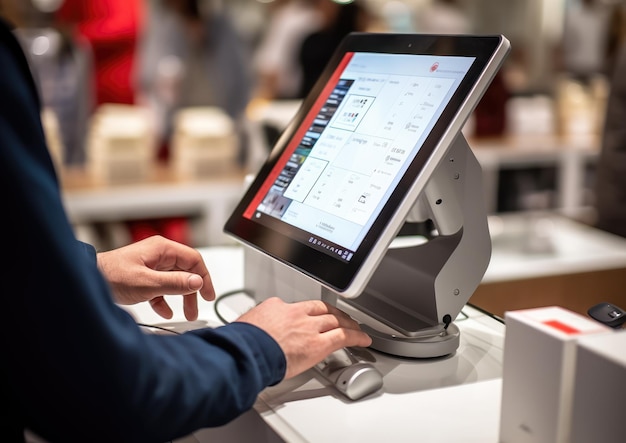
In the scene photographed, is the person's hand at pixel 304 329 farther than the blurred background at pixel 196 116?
No

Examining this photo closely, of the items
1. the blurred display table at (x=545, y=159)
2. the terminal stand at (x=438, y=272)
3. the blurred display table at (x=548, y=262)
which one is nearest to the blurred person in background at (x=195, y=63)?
the blurred display table at (x=545, y=159)

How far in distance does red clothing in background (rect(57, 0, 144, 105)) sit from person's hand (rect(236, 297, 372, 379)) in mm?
2892

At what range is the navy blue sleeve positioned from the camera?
2.08 ft

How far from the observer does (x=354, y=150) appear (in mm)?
993

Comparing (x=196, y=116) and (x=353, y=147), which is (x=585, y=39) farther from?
(x=353, y=147)

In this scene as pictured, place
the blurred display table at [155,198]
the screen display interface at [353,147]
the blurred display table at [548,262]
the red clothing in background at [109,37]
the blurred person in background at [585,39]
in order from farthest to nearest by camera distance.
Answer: the blurred person in background at [585,39], the red clothing in background at [109,37], the blurred display table at [155,198], the blurred display table at [548,262], the screen display interface at [353,147]

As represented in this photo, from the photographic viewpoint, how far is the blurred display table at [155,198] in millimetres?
3057

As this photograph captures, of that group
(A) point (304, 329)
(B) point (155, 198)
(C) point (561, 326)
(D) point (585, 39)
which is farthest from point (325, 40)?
(D) point (585, 39)

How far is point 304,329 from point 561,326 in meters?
0.27

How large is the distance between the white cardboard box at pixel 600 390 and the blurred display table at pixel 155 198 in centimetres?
239

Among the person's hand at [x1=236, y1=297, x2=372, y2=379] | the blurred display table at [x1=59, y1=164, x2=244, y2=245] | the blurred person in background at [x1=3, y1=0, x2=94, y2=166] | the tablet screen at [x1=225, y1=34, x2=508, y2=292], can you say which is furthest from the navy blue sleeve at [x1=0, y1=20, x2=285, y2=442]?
the blurred person in background at [x1=3, y1=0, x2=94, y2=166]

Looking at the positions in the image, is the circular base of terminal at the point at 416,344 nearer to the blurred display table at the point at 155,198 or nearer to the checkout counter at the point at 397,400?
the checkout counter at the point at 397,400

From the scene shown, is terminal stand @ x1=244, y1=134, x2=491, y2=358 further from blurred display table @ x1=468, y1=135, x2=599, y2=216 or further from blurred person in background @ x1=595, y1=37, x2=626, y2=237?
blurred display table @ x1=468, y1=135, x2=599, y2=216

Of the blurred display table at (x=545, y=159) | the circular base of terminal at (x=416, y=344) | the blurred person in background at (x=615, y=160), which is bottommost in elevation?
the blurred display table at (x=545, y=159)
